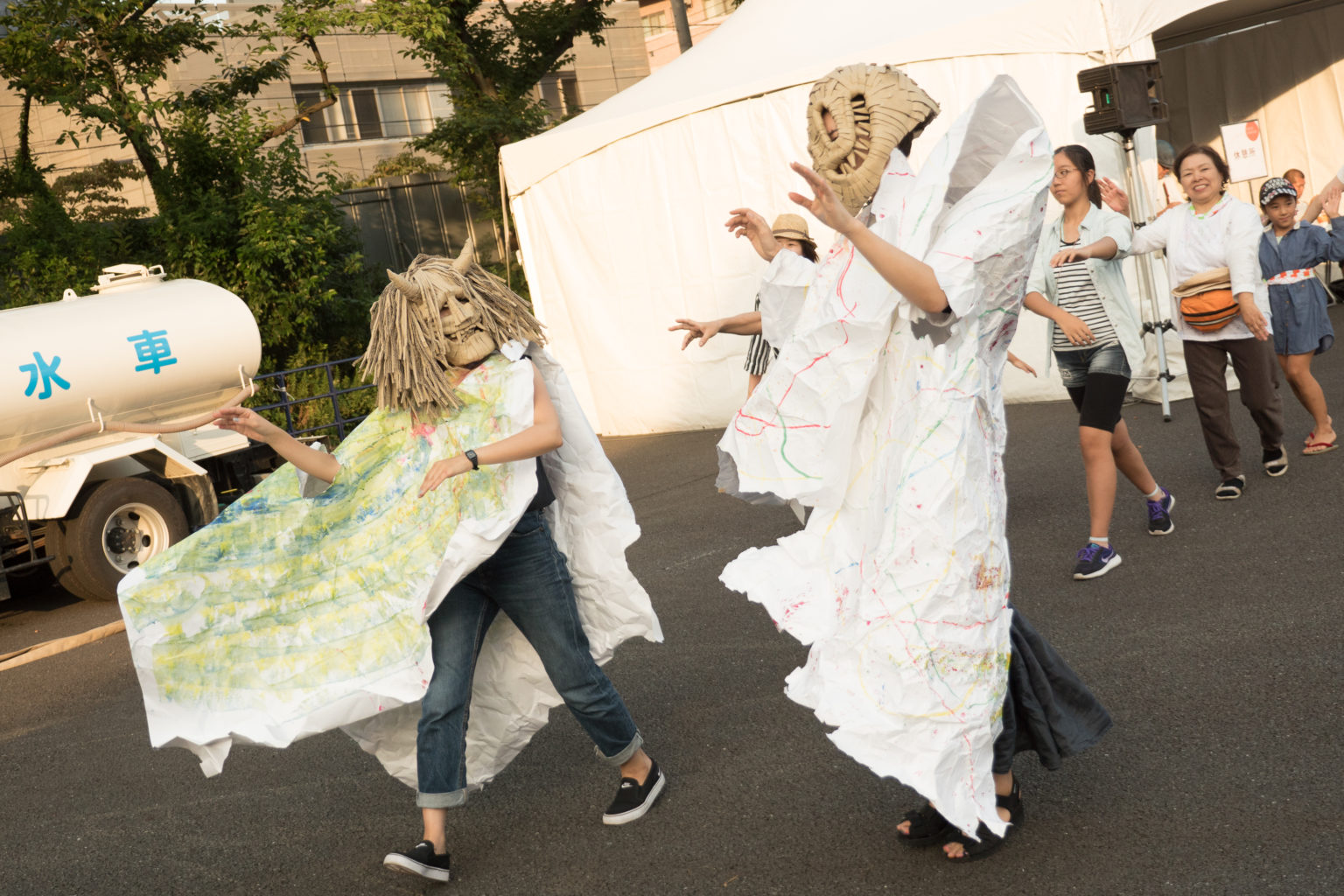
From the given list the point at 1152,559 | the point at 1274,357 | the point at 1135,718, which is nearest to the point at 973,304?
the point at 1135,718

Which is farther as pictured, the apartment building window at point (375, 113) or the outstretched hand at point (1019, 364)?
the apartment building window at point (375, 113)

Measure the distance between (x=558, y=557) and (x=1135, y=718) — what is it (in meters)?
1.92

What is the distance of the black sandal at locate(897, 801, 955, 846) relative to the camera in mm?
3301

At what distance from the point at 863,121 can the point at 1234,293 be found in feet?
13.6

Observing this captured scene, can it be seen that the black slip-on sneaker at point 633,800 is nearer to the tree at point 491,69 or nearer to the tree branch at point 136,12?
the tree branch at point 136,12

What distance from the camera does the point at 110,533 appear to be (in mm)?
8922

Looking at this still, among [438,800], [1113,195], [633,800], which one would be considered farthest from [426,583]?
[1113,195]

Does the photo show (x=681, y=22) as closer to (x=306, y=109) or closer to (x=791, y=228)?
(x=306, y=109)

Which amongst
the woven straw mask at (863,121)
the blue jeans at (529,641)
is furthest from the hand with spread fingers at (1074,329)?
the blue jeans at (529,641)

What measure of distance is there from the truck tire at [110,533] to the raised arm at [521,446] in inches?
237

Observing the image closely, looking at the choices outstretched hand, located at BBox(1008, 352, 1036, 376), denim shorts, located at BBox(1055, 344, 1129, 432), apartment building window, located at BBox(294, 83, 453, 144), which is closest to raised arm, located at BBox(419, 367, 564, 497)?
outstretched hand, located at BBox(1008, 352, 1036, 376)

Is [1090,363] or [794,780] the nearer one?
[794,780]

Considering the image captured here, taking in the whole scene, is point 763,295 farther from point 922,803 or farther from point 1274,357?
point 1274,357

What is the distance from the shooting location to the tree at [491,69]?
19656 millimetres
